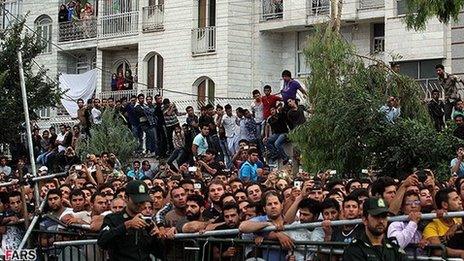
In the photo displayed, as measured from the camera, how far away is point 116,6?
138 ft

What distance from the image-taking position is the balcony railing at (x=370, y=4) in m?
34.0

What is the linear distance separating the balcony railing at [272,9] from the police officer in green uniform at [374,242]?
27.3 metres

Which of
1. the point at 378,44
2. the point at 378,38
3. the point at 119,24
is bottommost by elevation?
the point at 378,44

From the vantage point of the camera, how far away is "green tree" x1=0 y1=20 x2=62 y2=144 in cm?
3117

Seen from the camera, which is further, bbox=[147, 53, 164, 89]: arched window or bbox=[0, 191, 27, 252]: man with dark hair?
bbox=[147, 53, 164, 89]: arched window

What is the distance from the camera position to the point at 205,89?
1513 inches

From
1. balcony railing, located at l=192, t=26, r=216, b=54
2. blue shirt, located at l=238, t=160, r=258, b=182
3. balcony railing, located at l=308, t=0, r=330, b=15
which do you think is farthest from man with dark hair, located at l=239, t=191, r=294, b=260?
balcony railing, located at l=192, t=26, r=216, b=54

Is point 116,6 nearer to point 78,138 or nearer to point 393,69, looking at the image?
point 78,138

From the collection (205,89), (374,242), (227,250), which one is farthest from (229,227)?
(205,89)

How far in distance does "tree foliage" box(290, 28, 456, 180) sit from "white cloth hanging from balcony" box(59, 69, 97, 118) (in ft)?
58.9

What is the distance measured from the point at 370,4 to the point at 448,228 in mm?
24014

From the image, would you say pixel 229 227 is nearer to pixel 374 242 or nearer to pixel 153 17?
pixel 374 242

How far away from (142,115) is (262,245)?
19137 millimetres

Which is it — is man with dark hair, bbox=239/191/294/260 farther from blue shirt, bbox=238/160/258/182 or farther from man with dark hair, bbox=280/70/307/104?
man with dark hair, bbox=280/70/307/104
